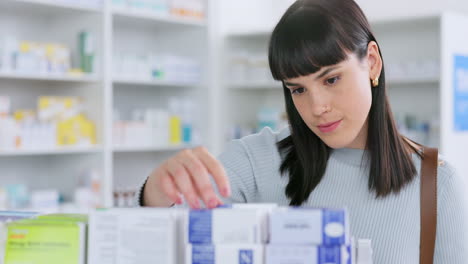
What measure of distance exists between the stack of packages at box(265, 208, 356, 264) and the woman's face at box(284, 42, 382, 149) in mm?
487

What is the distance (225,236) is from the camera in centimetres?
84

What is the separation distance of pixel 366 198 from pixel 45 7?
3278mm

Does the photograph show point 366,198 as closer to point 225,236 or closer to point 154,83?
point 225,236

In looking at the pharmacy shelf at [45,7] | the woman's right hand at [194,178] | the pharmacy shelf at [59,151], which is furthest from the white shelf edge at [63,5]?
the woman's right hand at [194,178]

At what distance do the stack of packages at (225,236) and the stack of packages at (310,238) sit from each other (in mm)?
21

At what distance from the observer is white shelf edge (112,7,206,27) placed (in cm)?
452

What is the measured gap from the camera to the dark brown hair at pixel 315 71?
1.28m

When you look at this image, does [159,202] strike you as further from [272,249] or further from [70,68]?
[70,68]

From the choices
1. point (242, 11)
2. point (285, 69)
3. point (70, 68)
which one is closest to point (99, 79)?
point (70, 68)

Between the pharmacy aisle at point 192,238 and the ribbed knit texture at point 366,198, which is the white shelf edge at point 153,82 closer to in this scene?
the ribbed knit texture at point 366,198

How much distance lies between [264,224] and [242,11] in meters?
4.92

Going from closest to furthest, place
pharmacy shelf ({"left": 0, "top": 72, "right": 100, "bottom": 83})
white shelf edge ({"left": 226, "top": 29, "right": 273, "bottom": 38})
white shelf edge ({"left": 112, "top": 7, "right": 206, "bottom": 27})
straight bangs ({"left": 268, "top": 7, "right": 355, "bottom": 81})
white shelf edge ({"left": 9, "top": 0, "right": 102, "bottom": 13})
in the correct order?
straight bangs ({"left": 268, "top": 7, "right": 355, "bottom": 81})
pharmacy shelf ({"left": 0, "top": 72, "right": 100, "bottom": 83})
white shelf edge ({"left": 9, "top": 0, "right": 102, "bottom": 13})
white shelf edge ({"left": 112, "top": 7, "right": 206, "bottom": 27})
white shelf edge ({"left": 226, "top": 29, "right": 273, "bottom": 38})

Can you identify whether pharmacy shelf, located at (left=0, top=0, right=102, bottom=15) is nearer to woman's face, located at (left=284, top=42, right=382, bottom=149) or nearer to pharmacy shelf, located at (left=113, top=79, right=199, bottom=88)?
pharmacy shelf, located at (left=113, top=79, right=199, bottom=88)

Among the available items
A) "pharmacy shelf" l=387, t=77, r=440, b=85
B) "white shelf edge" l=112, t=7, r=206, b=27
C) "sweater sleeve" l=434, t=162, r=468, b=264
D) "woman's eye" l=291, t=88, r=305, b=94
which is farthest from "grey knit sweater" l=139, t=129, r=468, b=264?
"white shelf edge" l=112, t=7, r=206, b=27
